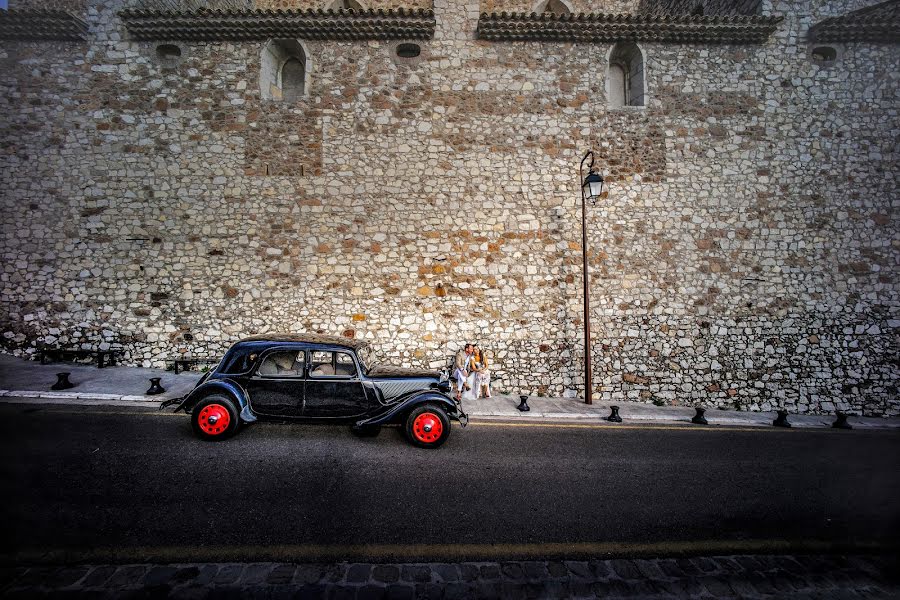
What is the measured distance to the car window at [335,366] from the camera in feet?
16.1

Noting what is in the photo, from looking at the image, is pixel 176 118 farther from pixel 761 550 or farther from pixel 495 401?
pixel 761 550

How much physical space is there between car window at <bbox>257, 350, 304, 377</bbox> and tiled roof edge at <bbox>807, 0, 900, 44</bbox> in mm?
14631

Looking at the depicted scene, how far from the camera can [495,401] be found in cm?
759

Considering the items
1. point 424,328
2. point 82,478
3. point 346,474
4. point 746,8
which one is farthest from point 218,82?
point 746,8

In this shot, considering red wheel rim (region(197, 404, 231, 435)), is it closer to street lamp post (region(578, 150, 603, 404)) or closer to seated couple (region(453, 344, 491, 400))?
seated couple (region(453, 344, 491, 400))

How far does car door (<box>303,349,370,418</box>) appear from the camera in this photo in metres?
4.87

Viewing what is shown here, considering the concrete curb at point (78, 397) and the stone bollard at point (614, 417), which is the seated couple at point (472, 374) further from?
the concrete curb at point (78, 397)

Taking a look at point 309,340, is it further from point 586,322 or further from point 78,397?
point 586,322

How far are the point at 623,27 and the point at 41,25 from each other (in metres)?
14.8

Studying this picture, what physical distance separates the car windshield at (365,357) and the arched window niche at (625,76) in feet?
29.3

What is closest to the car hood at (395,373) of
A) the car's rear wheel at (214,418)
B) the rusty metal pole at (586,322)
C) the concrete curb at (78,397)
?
the car's rear wheel at (214,418)

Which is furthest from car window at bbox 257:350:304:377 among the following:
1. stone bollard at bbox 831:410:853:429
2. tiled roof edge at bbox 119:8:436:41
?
stone bollard at bbox 831:410:853:429

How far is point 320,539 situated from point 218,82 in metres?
11.0

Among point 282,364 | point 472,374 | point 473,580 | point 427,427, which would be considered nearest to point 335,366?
point 282,364
